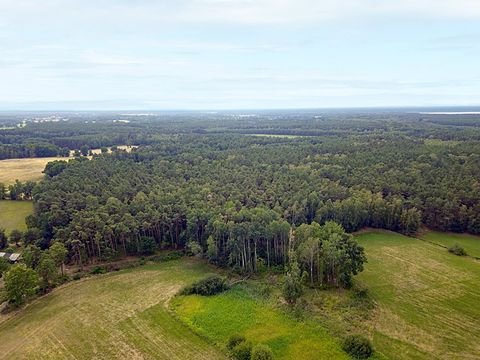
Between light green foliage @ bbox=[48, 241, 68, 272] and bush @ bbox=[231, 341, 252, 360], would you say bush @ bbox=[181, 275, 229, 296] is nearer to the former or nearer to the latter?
bush @ bbox=[231, 341, 252, 360]

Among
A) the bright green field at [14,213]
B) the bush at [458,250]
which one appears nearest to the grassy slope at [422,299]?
the bush at [458,250]

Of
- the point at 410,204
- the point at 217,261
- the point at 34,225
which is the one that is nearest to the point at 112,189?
the point at 34,225

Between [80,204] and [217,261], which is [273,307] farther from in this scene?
[80,204]

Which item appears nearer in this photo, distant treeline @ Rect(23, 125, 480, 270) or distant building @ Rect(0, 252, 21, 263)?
distant building @ Rect(0, 252, 21, 263)

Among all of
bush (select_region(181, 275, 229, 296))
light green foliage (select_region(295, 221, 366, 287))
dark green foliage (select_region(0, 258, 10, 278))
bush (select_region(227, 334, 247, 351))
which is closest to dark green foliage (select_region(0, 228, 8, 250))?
dark green foliage (select_region(0, 258, 10, 278))

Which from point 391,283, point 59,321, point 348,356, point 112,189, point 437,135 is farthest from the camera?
point 437,135

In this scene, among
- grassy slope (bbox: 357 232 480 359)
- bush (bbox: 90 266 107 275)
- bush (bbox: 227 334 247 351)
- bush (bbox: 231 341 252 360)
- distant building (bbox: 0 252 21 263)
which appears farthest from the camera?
distant building (bbox: 0 252 21 263)
